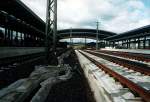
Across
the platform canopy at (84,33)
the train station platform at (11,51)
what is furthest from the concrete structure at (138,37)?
the platform canopy at (84,33)

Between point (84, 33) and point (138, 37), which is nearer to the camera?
point (138, 37)

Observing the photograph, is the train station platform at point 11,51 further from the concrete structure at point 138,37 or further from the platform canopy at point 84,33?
the platform canopy at point 84,33

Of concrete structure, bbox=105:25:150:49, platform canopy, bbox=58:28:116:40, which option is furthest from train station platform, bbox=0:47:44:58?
platform canopy, bbox=58:28:116:40

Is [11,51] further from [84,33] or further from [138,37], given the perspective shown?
[84,33]

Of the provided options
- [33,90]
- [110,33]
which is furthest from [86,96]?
[110,33]

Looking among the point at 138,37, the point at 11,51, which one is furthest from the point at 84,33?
the point at 11,51

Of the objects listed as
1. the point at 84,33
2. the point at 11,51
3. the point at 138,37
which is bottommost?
the point at 11,51

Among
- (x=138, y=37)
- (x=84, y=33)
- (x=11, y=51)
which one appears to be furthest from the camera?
(x=84, y=33)

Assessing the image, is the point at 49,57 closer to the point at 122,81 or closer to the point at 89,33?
A: the point at 122,81

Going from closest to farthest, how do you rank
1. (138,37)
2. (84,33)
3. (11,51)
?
(11,51) < (138,37) < (84,33)

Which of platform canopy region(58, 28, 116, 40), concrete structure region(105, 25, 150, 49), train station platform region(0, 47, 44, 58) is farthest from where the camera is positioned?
platform canopy region(58, 28, 116, 40)

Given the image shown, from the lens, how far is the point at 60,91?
29.4ft

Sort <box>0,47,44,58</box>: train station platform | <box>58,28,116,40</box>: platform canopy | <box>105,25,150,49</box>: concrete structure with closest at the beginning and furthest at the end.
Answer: <box>0,47,44,58</box>: train station platform → <box>105,25,150,49</box>: concrete structure → <box>58,28,116,40</box>: platform canopy

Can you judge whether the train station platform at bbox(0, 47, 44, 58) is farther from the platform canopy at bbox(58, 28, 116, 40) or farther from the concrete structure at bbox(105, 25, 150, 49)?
the platform canopy at bbox(58, 28, 116, 40)
